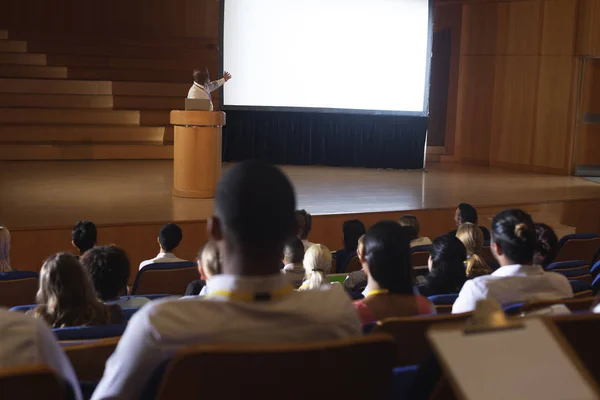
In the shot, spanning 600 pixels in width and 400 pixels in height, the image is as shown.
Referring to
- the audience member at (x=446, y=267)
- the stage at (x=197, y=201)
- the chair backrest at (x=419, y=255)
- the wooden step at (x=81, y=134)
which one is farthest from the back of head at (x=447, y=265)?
the wooden step at (x=81, y=134)

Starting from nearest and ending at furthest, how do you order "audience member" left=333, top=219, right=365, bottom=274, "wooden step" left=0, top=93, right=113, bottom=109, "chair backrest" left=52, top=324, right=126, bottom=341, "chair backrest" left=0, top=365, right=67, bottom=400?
"chair backrest" left=0, top=365, right=67, bottom=400 → "chair backrest" left=52, top=324, right=126, bottom=341 → "audience member" left=333, top=219, right=365, bottom=274 → "wooden step" left=0, top=93, right=113, bottom=109

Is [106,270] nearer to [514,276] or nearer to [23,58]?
[514,276]

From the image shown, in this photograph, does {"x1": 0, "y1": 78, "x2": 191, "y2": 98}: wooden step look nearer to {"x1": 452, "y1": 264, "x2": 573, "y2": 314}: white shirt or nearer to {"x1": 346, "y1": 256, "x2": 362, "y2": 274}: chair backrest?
{"x1": 346, "y1": 256, "x2": 362, "y2": 274}: chair backrest

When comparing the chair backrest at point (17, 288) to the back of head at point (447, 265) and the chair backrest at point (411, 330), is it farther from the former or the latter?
the chair backrest at point (411, 330)

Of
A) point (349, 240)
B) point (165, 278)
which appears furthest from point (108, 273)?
point (349, 240)

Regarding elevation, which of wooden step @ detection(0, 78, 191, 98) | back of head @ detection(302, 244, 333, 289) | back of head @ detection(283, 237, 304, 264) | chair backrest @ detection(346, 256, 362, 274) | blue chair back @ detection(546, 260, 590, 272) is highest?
wooden step @ detection(0, 78, 191, 98)

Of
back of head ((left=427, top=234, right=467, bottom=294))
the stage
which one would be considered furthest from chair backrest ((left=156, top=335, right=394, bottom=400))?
the stage

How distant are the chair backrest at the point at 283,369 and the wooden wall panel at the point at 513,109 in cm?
941

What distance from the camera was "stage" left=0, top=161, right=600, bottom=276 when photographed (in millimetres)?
5500

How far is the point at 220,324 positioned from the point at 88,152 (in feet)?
29.2

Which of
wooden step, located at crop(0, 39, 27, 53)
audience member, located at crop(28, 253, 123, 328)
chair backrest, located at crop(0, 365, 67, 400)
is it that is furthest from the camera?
wooden step, located at crop(0, 39, 27, 53)

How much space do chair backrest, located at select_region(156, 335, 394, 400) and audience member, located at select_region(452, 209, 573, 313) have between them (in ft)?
3.87

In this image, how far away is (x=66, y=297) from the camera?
2.38 m

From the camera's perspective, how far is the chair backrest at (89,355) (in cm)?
181
